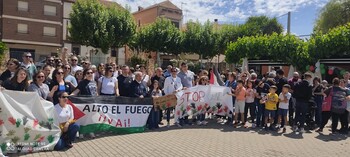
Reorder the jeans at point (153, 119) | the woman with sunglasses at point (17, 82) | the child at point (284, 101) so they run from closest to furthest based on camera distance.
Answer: the woman with sunglasses at point (17, 82) < the jeans at point (153, 119) < the child at point (284, 101)

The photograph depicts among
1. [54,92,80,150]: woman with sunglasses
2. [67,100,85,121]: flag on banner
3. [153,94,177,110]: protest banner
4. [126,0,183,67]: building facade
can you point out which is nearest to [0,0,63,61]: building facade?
[126,0,183,67]: building facade

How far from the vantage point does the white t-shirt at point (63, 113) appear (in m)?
6.69

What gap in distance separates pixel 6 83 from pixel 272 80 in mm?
7588

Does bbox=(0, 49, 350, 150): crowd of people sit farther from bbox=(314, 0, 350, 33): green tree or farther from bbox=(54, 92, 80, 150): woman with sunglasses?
bbox=(314, 0, 350, 33): green tree

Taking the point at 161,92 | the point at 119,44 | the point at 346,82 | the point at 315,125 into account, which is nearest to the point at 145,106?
the point at 161,92

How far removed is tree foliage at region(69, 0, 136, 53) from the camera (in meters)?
30.7

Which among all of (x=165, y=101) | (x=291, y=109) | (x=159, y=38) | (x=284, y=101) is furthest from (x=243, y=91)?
(x=159, y=38)

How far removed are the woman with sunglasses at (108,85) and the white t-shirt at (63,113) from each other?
1.58 meters

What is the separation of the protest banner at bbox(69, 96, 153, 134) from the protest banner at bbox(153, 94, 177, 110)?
22 centimetres

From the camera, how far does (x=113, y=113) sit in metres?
8.16

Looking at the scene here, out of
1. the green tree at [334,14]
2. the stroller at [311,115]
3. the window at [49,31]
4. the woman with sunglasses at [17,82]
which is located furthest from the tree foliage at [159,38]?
the woman with sunglasses at [17,82]

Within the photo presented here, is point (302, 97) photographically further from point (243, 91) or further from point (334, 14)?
point (334, 14)

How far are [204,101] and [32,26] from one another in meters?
36.8

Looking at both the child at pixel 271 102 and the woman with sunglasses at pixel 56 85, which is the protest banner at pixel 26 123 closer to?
the woman with sunglasses at pixel 56 85
